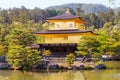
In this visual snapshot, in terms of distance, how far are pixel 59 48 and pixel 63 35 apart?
1411 mm

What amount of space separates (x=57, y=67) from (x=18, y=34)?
306 inches

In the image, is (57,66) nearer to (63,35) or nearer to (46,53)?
(46,53)

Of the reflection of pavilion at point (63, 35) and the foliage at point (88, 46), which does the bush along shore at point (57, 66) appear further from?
the reflection of pavilion at point (63, 35)

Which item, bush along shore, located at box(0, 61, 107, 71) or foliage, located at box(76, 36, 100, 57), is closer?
bush along shore, located at box(0, 61, 107, 71)

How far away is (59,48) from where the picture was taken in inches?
1286

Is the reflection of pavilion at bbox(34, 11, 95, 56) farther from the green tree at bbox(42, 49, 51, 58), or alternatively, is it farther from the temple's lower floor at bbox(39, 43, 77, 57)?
the green tree at bbox(42, 49, 51, 58)

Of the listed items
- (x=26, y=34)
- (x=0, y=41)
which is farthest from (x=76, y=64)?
(x=0, y=41)

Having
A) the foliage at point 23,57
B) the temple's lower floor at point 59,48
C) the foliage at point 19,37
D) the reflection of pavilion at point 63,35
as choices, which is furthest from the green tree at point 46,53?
the foliage at point 23,57

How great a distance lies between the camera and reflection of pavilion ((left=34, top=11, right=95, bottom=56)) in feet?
105

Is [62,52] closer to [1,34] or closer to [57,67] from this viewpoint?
[57,67]

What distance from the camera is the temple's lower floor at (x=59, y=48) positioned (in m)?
31.9

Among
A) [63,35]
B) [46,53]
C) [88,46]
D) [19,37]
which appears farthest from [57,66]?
[19,37]

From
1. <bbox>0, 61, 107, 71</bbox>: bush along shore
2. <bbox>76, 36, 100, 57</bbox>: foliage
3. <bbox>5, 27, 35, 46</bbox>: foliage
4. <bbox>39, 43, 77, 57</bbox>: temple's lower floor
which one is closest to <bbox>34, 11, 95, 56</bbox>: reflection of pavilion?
<bbox>39, 43, 77, 57</bbox>: temple's lower floor

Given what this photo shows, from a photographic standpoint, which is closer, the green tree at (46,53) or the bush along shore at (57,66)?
the bush along shore at (57,66)
